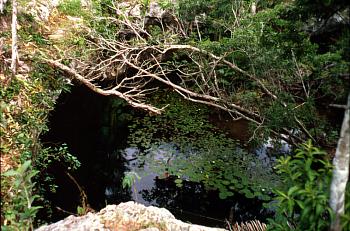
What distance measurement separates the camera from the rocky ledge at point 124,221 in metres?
4.01

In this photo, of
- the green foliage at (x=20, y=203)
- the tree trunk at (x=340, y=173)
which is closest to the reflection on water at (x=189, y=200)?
the green foliage at (x=20, y=203)

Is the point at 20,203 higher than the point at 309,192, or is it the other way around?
the point at 309,192

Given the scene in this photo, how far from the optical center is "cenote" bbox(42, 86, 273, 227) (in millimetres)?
6844

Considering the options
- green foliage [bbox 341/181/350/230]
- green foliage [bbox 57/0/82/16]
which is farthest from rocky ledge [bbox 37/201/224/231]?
green foliage [bbox 57/0/82/16]

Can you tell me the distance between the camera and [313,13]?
3689 mm

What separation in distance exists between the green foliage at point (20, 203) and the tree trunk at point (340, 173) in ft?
8.81

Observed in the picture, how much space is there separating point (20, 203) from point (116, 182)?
3898 mm

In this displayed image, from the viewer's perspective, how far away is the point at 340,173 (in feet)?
9.59

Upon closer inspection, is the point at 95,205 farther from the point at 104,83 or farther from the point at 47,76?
the point at 104,83

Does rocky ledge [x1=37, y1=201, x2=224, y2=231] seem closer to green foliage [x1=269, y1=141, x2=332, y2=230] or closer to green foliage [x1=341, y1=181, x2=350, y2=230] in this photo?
green foliage [x1=269, y1=141, x2=332, y2=230]

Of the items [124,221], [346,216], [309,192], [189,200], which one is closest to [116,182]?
[189,200]

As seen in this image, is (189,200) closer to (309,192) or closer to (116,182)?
(116,182)

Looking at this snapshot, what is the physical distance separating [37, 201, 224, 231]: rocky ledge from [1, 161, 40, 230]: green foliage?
34 cm

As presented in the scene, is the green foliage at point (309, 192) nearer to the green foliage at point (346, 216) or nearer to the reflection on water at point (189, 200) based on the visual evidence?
the green foliage at point (346, 216)
